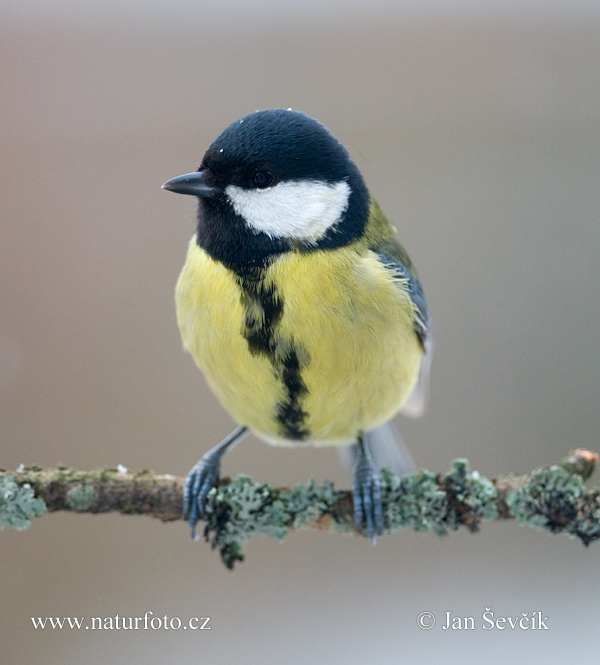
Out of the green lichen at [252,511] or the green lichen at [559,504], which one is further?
the green lichen at [252,511]

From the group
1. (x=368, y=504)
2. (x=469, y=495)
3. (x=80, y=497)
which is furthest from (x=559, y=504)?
(x=80, y=497)

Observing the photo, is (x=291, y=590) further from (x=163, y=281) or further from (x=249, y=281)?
(x=249, y=281)

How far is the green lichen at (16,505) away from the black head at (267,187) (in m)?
0.48

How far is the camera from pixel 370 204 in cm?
126

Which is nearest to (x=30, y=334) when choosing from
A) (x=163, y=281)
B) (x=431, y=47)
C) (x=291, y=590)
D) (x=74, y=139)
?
(x=163, y=281)

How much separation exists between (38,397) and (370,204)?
140 centimetres

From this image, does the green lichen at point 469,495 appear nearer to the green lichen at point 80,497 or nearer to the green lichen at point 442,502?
the green lichen at point 442,502

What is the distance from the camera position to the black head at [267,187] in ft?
3.45

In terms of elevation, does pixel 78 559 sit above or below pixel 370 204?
below

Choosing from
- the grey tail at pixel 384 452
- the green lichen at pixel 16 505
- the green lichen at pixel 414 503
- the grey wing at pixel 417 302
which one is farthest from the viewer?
the grey tail at pixel 384 452

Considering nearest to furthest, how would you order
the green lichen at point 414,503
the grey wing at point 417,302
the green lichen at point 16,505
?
the green lichen at point 16,505 → the green lichen at point 414,503 → the grey wing at point 417,302

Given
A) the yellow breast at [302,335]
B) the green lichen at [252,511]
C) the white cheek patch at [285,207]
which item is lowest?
the green lichen at [252,511]

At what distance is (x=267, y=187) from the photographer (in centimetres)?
107

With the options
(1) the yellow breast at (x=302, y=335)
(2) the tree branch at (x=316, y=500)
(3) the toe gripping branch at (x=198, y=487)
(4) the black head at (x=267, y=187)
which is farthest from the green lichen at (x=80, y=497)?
(4) the black head at (x=267, y=187)
